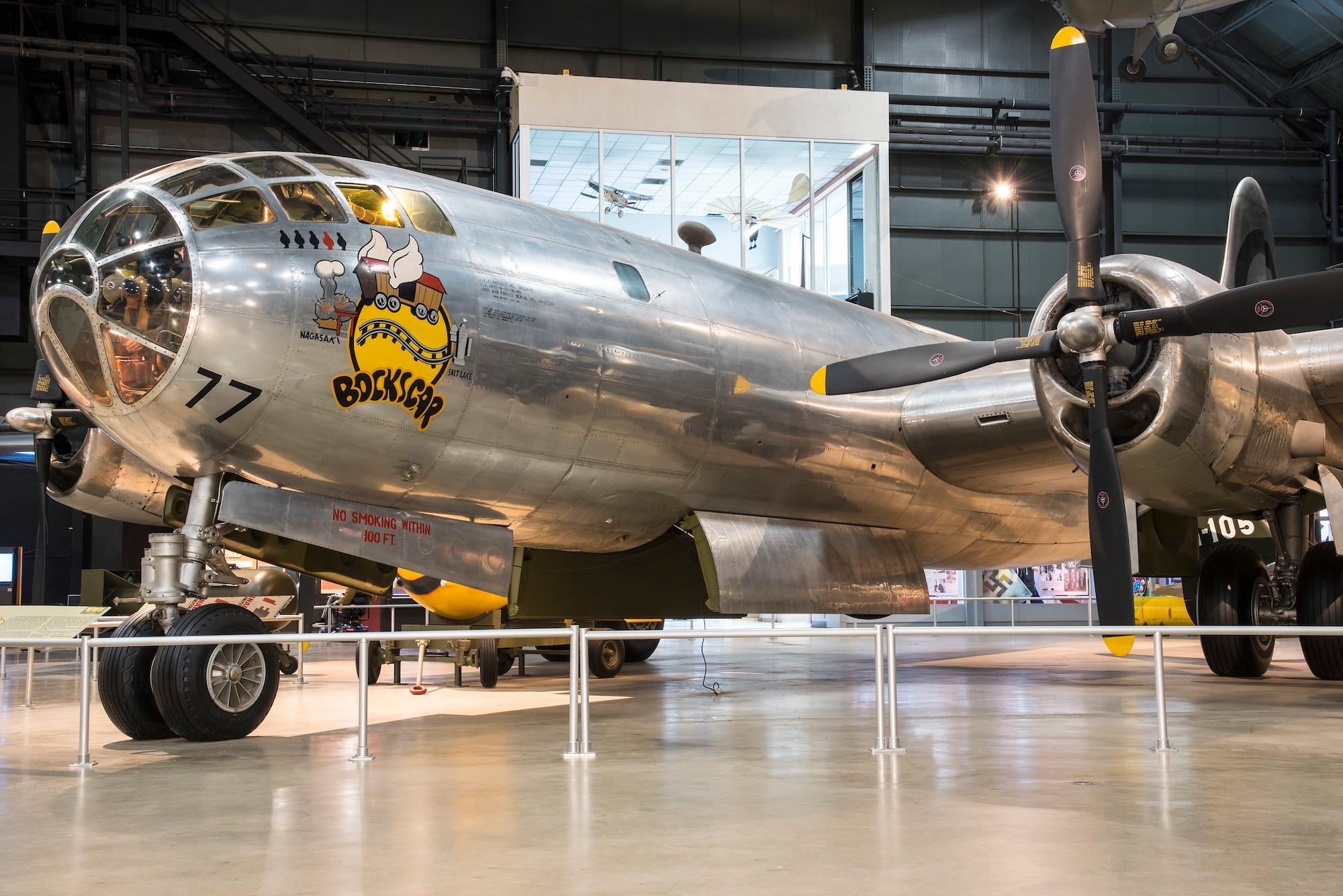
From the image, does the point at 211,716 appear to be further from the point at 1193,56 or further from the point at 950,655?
the point at 1193,56

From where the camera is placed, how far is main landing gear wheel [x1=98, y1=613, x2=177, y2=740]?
757 centimetres

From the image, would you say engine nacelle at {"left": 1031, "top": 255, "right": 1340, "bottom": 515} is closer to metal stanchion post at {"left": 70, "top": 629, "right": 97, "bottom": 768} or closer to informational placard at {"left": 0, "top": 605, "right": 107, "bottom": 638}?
metal stanchion post at {"left": 70, "top": 629, "right": 97, "bottom": 768}

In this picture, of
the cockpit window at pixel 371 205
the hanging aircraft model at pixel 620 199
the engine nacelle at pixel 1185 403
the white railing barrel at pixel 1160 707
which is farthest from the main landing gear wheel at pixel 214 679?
the hanging aircraft model at pixel 620 199

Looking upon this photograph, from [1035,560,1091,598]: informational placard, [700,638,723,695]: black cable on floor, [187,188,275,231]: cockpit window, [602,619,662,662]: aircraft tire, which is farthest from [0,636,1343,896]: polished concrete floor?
[1035,560,1091,598]: informational placard

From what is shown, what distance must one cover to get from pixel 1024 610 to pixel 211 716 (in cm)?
2604

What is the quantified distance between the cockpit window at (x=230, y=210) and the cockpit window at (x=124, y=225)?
0.55 ft

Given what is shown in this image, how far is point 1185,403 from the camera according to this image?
9656 mm

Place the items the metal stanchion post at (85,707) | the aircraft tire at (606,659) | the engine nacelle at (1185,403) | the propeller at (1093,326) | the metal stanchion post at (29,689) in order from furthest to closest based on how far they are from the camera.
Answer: the aircraft tire at (606,659) → the metal stanchion post at (29,689) → the engine nacelle at (1185,403) → the propeller at (1093,326) → the metal stanchion post at (85,707)

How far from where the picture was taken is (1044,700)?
34.2 ft

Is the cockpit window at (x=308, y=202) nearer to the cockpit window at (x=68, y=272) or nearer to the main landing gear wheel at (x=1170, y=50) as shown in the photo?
the cockpit window at (x=68, y=272)

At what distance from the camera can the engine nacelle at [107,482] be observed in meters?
11.1

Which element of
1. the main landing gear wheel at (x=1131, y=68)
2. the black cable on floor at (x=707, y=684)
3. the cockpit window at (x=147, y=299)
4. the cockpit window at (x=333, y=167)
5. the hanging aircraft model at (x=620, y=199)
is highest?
the main landing gear wheel at (x=1131, y=68)

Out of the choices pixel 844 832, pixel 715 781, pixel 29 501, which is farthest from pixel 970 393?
pixel 29 501

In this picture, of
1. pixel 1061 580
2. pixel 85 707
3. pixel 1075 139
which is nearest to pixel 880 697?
pixel 85 707
